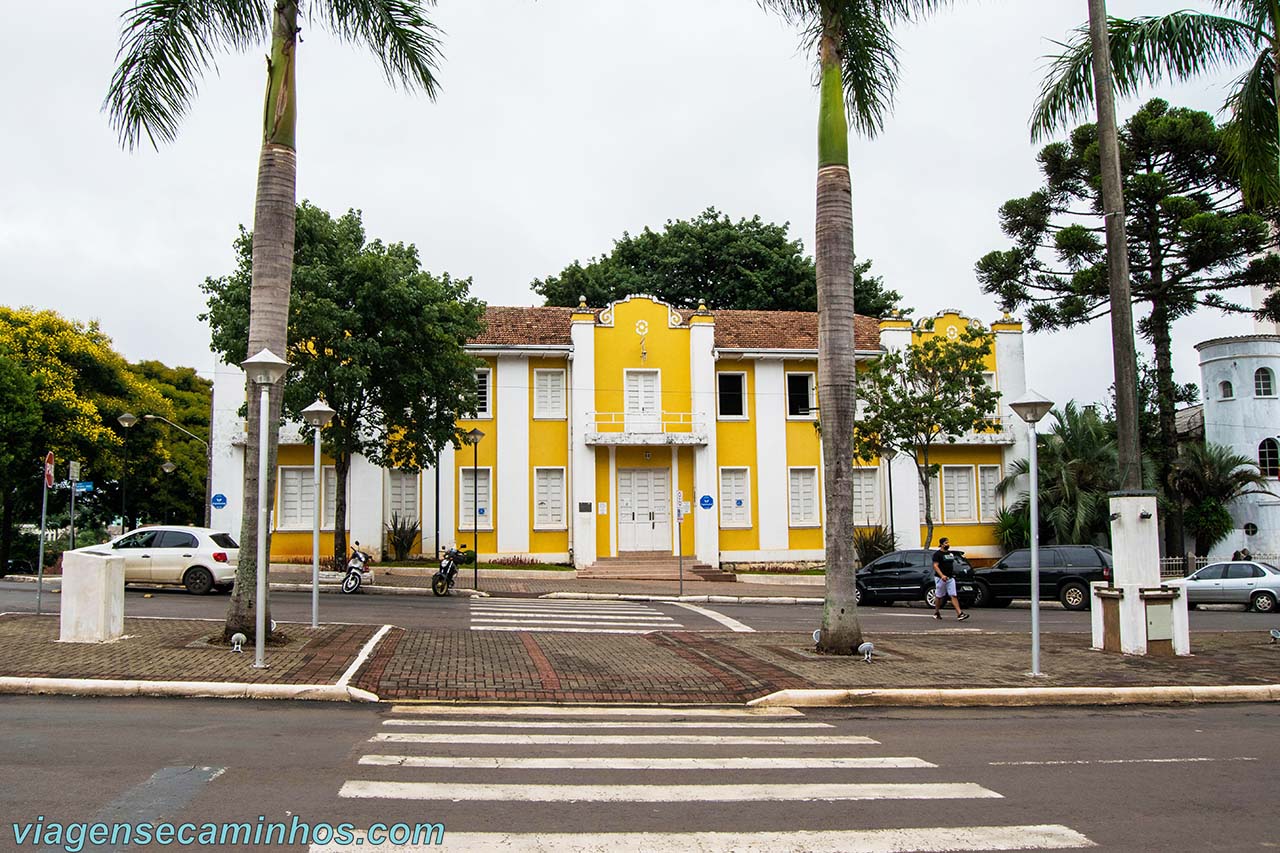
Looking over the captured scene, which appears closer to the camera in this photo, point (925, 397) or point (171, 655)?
point (171, 655)

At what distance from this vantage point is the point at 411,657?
42.9 feet

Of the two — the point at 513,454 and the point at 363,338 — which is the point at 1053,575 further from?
the point at 363,338

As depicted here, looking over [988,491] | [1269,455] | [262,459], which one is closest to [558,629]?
[262,459]

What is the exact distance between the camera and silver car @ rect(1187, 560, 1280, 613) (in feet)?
85.4

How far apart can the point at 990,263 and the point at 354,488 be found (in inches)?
892

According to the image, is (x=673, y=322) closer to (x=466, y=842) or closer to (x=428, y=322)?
(x=428, y=322)

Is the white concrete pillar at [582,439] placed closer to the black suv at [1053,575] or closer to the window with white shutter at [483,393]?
the window with white shutter at [483,393]

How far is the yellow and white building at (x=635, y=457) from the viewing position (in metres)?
32.7

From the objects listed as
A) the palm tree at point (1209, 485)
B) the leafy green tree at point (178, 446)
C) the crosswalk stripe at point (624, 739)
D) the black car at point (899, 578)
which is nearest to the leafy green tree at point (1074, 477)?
the palm tree at point (1209, 485)

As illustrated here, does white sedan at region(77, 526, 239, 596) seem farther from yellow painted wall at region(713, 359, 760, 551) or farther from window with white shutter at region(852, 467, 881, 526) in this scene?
window with white shutter at region(852, 467, 881, 526)

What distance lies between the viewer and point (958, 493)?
36.3 meters

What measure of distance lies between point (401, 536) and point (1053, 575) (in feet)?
63.4

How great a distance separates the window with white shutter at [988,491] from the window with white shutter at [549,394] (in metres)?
15.4

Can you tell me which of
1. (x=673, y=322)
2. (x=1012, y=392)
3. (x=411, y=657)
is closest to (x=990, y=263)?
(x=1012, y=392)
